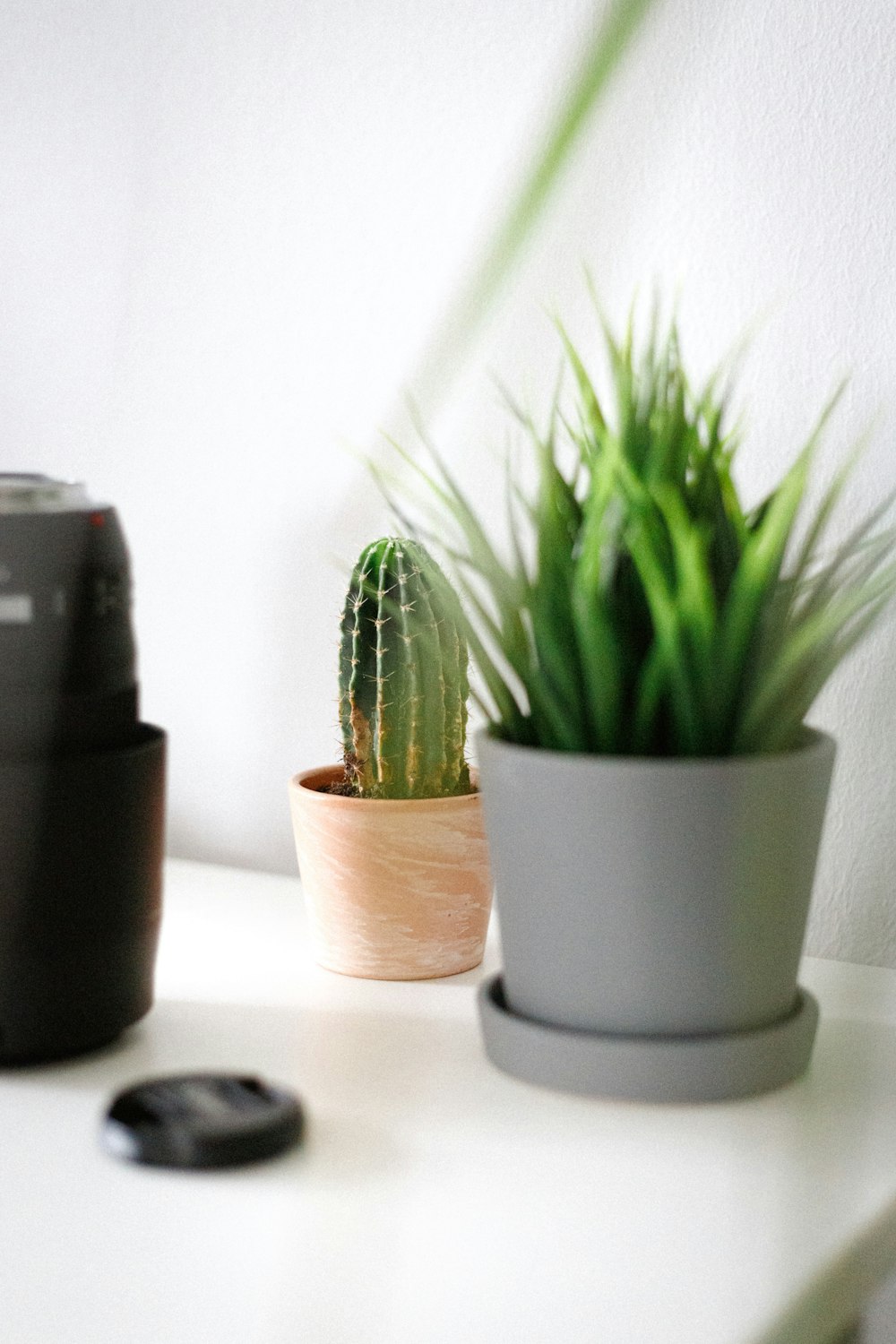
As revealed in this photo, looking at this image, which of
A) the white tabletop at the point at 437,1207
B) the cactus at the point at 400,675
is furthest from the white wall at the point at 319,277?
the white tabletop at the point at 437,1207

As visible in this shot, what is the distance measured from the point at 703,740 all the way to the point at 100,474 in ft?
1.66

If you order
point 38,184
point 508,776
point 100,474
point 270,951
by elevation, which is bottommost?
point 270,951

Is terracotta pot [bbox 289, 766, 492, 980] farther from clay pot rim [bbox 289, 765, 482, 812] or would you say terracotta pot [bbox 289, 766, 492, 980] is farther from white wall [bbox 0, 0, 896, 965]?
white wall [bbox 0, 0, 896, 965]

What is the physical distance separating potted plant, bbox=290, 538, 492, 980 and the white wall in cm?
12

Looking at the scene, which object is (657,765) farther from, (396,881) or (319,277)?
(319,277)

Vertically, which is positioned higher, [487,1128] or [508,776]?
[508,776]

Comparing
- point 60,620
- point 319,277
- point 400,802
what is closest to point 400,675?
point 400,802

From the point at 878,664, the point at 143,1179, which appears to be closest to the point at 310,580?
the point at 878,664

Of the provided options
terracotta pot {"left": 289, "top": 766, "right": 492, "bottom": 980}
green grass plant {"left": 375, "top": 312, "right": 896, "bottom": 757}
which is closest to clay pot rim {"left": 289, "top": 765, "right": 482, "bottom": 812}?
terracotta pot {"left": 289, "top": 766, "right": 492, "bottom": 980}

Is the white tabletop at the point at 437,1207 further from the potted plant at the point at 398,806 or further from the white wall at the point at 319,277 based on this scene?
the white wall at the point at 319,277

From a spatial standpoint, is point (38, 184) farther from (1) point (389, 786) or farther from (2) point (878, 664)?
(2) point (878, 664)

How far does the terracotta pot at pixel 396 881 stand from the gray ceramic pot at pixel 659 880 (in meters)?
0.11

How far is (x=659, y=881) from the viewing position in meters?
0.42

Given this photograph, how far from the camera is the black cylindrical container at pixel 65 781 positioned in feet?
1.40
